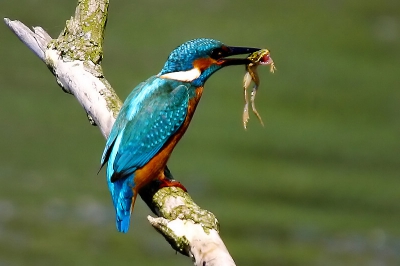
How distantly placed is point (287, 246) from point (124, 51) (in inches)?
173

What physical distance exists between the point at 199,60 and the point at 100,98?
1.54 ft

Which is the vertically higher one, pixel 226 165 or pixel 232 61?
pixel 226 165

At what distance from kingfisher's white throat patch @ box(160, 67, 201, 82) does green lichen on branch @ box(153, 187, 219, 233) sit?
0.59m

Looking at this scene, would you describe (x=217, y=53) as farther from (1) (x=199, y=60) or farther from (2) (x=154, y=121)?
(2) (x=154, y=121)

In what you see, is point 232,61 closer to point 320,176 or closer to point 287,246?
point 287,246

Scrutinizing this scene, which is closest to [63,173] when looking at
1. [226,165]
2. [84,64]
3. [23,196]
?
[23,196]

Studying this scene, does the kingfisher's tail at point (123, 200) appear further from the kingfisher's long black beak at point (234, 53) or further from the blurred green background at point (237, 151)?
the blurred green background at point (237, 151)

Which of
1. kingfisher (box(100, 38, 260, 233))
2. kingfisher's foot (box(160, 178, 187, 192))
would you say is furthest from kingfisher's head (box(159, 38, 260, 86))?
kingfisher's foot (box(160, 178, 187, 192))

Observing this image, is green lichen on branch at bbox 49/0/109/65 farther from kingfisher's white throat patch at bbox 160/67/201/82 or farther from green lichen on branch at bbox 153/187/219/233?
green lichen on branch at bbox 153/187/219/233

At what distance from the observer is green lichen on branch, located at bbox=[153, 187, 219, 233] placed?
331 cm

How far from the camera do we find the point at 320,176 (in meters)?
8.98

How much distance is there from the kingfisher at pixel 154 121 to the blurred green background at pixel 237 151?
345 centimetres

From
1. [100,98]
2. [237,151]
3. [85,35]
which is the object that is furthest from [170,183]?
[237,151]

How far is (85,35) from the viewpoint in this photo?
4285mm
